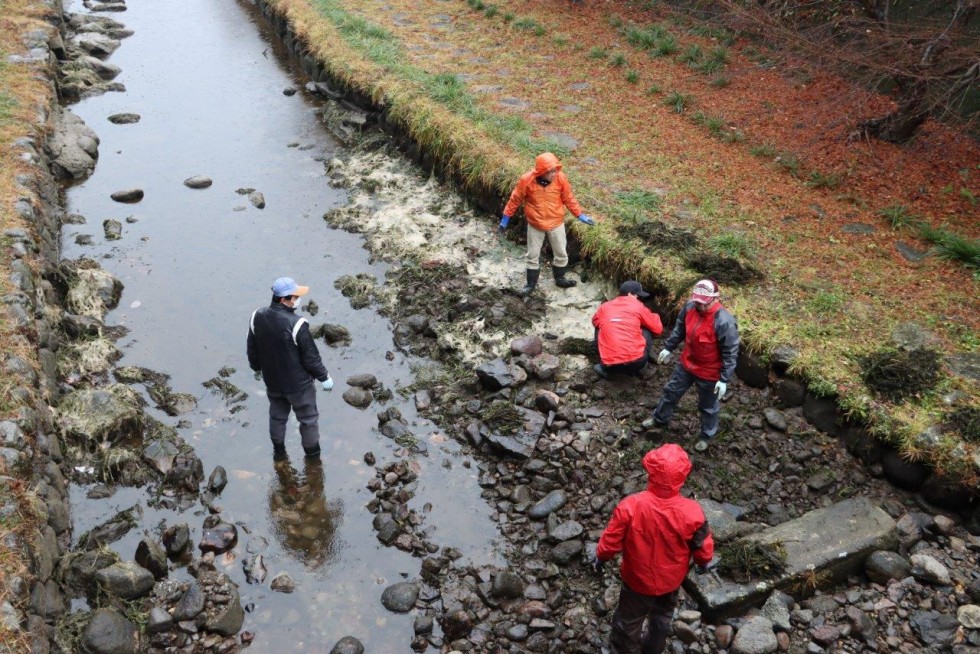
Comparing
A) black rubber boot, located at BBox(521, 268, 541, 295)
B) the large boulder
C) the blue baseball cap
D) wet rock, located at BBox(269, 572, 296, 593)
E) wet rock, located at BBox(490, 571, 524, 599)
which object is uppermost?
the blue baseball cap

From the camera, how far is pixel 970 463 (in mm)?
7969

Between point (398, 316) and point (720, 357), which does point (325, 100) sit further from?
point (720, 357)

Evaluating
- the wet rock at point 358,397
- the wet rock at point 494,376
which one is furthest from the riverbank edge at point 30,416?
the wet rock at point 494,376

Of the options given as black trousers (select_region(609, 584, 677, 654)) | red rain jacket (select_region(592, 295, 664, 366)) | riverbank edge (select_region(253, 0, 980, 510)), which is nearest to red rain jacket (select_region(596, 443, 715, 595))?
black trousers (select_region(609, 584, 677, 654))

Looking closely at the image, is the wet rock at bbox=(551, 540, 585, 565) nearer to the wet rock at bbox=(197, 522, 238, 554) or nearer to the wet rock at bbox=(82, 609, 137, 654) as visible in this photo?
the wet rock at bbox=(197, 522, 238, 554)

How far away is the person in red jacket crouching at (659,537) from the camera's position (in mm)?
6188

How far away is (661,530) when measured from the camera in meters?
6.28

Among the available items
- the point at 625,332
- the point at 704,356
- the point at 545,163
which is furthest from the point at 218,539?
the point at 545,163

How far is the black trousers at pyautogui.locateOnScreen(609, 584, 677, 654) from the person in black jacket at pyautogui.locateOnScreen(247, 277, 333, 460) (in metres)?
4.06

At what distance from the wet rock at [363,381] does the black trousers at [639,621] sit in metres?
4.98

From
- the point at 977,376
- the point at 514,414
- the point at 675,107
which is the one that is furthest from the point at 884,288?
the point at 675,107

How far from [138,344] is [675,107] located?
11.3 metres

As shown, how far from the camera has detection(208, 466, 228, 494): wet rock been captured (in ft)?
29.6

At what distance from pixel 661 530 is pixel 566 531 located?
86.9 inches
